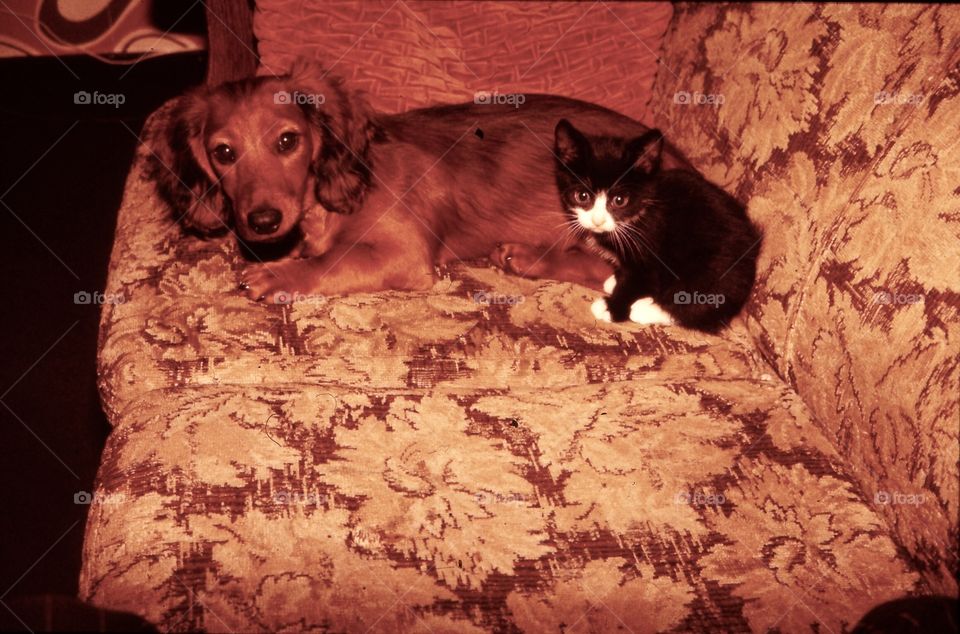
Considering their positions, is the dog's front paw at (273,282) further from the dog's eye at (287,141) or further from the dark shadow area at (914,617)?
the dark shadow area at (914,617)

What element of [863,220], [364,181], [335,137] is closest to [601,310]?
[863,220]

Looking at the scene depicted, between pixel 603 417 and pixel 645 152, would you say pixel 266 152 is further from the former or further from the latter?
pixel 603 417

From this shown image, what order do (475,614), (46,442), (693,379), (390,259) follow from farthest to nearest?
(46,442), (390,259), (693,379), (475,614)

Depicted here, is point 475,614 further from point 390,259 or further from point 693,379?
point 390,259

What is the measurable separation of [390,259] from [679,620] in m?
1.16

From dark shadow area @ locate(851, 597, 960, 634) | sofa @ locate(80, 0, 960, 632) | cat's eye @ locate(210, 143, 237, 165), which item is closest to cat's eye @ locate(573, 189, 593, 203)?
sofa @ locate(80, 0, 960, 632)

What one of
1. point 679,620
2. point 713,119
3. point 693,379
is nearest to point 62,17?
point 713,119

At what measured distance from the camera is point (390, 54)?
2.19 m

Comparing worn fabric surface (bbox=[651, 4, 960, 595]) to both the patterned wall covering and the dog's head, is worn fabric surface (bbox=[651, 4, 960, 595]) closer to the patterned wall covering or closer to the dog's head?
the dog's head

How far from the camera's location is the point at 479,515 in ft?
4.46

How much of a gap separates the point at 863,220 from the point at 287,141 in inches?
56.4

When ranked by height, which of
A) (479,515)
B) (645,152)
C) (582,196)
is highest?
(645,152)

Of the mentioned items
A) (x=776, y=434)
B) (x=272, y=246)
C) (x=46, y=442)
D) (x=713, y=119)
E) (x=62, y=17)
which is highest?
(x=62, y=17)

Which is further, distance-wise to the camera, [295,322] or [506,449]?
[295,322]
